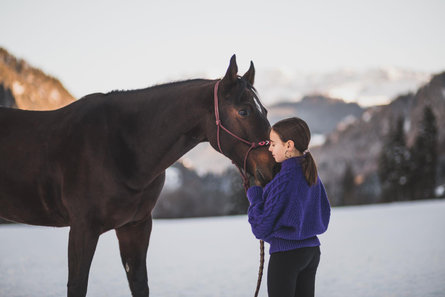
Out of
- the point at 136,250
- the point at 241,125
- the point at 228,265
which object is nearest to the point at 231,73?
the point at 241,125

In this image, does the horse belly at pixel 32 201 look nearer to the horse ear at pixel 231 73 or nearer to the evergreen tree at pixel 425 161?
the horse ear at pixel 231 73

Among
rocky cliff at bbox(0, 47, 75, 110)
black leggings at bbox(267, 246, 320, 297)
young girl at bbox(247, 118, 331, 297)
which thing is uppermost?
rocky cliff at bbox(0, 47, 75, 110)

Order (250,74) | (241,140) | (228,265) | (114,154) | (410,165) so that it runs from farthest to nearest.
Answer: (410,165), (228,265), (250,74), (114,154), (241,140)

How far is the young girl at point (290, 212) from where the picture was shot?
76.7 inches

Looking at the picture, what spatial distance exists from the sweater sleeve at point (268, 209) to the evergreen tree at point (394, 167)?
22.6 m

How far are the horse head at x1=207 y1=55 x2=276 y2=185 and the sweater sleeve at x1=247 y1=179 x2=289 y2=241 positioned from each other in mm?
215

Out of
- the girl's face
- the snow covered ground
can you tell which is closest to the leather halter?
the girl's face

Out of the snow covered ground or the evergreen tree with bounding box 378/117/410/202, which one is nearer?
the snow covered ground

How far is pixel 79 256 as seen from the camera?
2.40 metres

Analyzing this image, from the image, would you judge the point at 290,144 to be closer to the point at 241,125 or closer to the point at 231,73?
the point at 241,125

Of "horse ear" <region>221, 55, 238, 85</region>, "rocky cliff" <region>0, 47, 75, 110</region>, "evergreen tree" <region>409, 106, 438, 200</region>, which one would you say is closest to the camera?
"horse ear" <region>221, 55, 238, 85</region>

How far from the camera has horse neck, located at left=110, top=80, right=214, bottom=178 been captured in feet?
8.45

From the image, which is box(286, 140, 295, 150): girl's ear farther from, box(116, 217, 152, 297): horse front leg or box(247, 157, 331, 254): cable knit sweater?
box(116, 217, 152, 297): horse front leg

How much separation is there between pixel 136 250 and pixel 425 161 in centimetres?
2285
